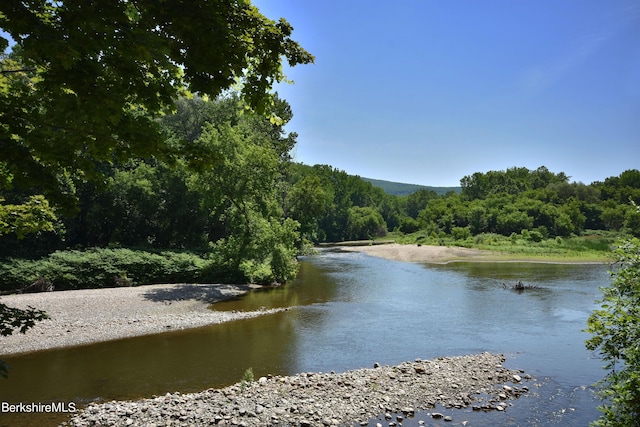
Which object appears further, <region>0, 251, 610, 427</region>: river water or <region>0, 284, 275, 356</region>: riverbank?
<region>0, 284, 275, 356</region>: riverbank

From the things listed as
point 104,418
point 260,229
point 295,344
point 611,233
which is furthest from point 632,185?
point 104,418

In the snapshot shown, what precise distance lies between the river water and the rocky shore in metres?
0.77

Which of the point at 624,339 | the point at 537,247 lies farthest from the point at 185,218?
the point at 537,247

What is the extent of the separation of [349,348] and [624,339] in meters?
12.1

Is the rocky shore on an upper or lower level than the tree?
lower

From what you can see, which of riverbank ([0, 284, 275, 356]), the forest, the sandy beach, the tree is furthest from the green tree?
the tree

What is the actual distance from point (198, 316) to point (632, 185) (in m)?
141

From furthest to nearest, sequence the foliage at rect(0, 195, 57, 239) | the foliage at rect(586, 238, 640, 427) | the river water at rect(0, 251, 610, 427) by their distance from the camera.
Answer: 1. the river water at rect(0, 251, 610, 427)
2. the foliage at rect(0, 195, 57, 239)
3. the foliage at rect(586, 238, 640, 427)

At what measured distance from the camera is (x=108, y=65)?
4996 millimetres

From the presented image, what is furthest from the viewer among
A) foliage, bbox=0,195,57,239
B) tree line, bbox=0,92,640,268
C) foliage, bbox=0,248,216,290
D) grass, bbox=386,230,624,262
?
grass, bbox=386,230,624,262

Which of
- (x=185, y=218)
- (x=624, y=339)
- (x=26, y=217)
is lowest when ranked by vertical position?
(x=624, y=339)

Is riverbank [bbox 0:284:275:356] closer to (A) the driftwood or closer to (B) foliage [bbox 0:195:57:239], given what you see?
(B) foliage [bbox 0:195:57:239]

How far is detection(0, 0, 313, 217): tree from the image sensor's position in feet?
14.7

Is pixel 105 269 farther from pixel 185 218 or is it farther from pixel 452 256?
pixel 452 256
